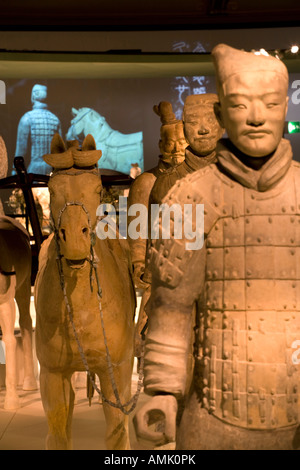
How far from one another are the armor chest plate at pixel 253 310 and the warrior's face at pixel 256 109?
188 mm

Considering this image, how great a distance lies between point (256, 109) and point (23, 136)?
5.01 metres

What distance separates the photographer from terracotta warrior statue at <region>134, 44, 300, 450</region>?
9.38 feet

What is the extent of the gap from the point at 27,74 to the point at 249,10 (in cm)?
235

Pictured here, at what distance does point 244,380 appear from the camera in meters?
2.87

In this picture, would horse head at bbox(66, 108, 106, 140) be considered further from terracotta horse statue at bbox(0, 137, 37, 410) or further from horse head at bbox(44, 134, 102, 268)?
horse head at bbox(44, 134, 102, 268)

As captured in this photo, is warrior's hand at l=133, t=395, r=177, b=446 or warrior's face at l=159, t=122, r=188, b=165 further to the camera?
warrior's face at l=159, t=122, r=188, b=165

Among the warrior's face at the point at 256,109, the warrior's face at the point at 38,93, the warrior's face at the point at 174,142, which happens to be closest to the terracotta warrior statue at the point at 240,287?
the warrior's face at the point at 256,109

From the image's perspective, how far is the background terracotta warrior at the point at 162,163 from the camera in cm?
513

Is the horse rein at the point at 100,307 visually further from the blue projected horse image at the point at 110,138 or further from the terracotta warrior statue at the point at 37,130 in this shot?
the terracotta warrior statue at the point at 37,130

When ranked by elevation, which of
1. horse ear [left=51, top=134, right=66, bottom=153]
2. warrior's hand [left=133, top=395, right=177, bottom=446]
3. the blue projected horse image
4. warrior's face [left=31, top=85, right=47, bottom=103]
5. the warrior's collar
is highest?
warrior's face [left=31, top=85, right=47, bottom=103]

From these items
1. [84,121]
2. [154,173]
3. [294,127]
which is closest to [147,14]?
[154,173]

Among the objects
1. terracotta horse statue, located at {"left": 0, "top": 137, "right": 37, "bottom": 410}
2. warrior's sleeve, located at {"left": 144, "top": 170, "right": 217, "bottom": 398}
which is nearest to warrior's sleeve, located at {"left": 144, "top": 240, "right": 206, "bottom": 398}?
warrior's sleeve, located at {"left": 144, "top": 170, "right": 217, "bottom": 398}

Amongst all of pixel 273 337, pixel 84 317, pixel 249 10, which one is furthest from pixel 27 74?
pixel 273 337
